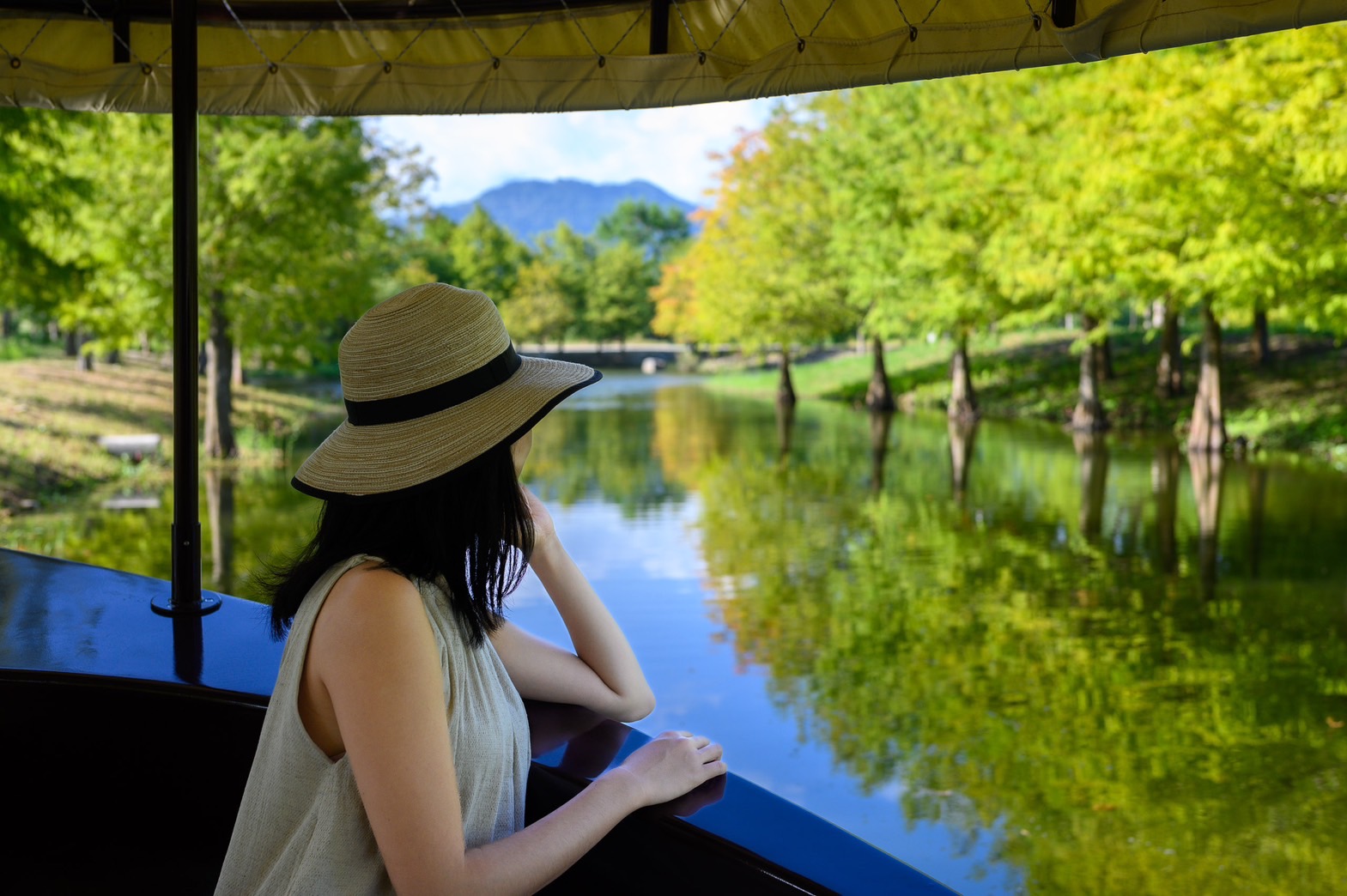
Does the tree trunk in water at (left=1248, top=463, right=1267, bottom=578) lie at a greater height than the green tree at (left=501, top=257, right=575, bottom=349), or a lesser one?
lesser

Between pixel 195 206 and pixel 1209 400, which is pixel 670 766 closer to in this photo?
pixel 195 206

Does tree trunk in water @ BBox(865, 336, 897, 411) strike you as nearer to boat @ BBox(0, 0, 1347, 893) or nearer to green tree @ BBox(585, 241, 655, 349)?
boat @ BBox(0, 0, 1347, 893)

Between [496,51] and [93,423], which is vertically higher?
[496,51]

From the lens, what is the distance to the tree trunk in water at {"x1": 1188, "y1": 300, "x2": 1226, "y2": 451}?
18297 millimetres

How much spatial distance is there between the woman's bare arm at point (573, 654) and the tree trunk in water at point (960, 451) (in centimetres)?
1225

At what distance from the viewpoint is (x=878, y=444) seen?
21734 mm

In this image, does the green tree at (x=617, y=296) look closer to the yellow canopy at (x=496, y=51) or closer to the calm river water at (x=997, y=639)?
the calm river water at (x=997, y=639)

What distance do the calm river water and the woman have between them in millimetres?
3270

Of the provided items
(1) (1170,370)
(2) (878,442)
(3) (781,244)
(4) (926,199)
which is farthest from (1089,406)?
(3) (781,244)

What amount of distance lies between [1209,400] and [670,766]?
18.8 meters

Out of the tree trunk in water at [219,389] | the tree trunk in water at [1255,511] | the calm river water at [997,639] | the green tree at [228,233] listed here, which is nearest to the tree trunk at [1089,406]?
the calm river water at [997,639]

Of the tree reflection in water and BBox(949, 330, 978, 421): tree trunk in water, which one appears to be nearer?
the tree reflection in water

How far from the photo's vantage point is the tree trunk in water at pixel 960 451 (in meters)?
15.7

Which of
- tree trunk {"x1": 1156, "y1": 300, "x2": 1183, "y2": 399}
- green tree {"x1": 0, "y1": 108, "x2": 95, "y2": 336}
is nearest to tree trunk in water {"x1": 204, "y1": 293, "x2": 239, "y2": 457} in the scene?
green tree {"x1": 0, "y1": 108, "x2": 95, "y2": 336}
